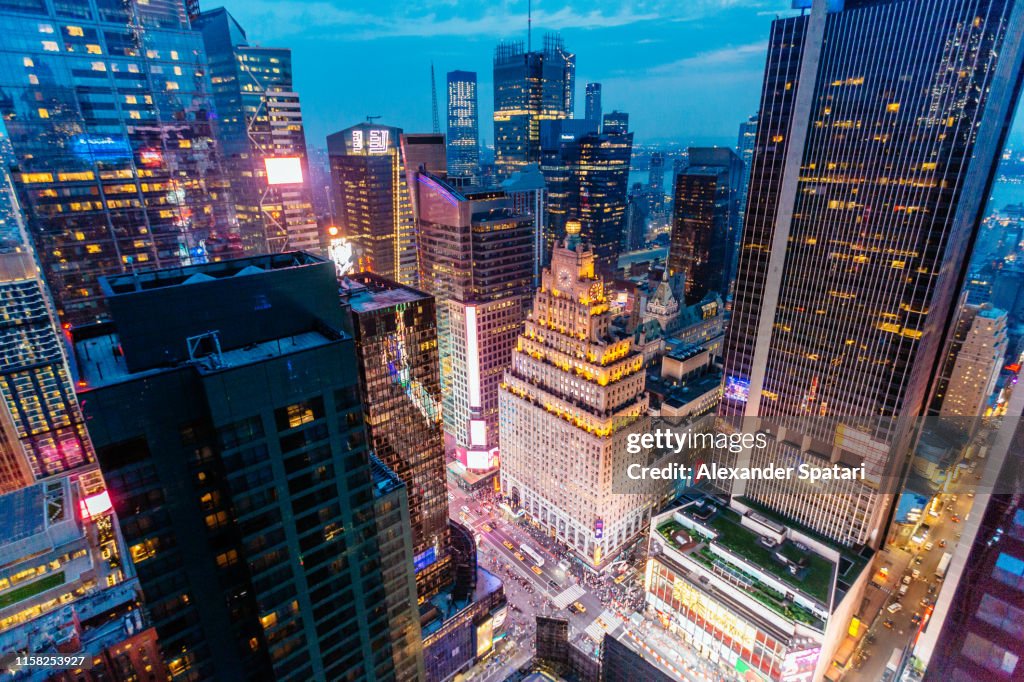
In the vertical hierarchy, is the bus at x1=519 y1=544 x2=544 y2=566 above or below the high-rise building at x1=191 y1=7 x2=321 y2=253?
below

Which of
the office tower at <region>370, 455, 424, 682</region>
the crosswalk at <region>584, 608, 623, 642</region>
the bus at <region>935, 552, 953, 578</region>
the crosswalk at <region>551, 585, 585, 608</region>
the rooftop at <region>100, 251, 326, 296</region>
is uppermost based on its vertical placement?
the rooftop at <region>100, 251, 326, 296</region>

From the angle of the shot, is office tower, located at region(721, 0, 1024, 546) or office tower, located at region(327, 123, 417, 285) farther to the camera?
office tower, located at region(327, 123, 417, 285)

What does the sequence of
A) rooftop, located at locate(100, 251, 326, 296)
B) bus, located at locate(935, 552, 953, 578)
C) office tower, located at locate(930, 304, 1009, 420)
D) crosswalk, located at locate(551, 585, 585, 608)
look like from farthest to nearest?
office tower, located at locate(930, 304, 1009, 420), crosswalk, located at locate(551, 585, 585, 608), bus, located at locate(935, 552, 953, 578), rooftop, located at locate(100, 251, 326, 296)

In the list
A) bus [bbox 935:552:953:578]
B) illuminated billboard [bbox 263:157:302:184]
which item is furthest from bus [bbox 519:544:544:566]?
illuminated billboard [bbox 263:157:302:184]

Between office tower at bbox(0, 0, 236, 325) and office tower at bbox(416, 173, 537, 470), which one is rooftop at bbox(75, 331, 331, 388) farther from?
office tower at bbox(416, 173, 537, 470)

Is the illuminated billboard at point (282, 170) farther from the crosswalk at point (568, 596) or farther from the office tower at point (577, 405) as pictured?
the crosswalk at point (568, 596)

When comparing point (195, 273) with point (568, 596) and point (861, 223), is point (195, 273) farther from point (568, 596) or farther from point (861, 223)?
point (568, 596)

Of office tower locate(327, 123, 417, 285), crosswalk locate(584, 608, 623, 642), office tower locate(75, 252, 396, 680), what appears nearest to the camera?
office tower locate(75, 252, 396, 680)

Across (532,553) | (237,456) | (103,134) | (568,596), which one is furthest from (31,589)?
(568,596)
